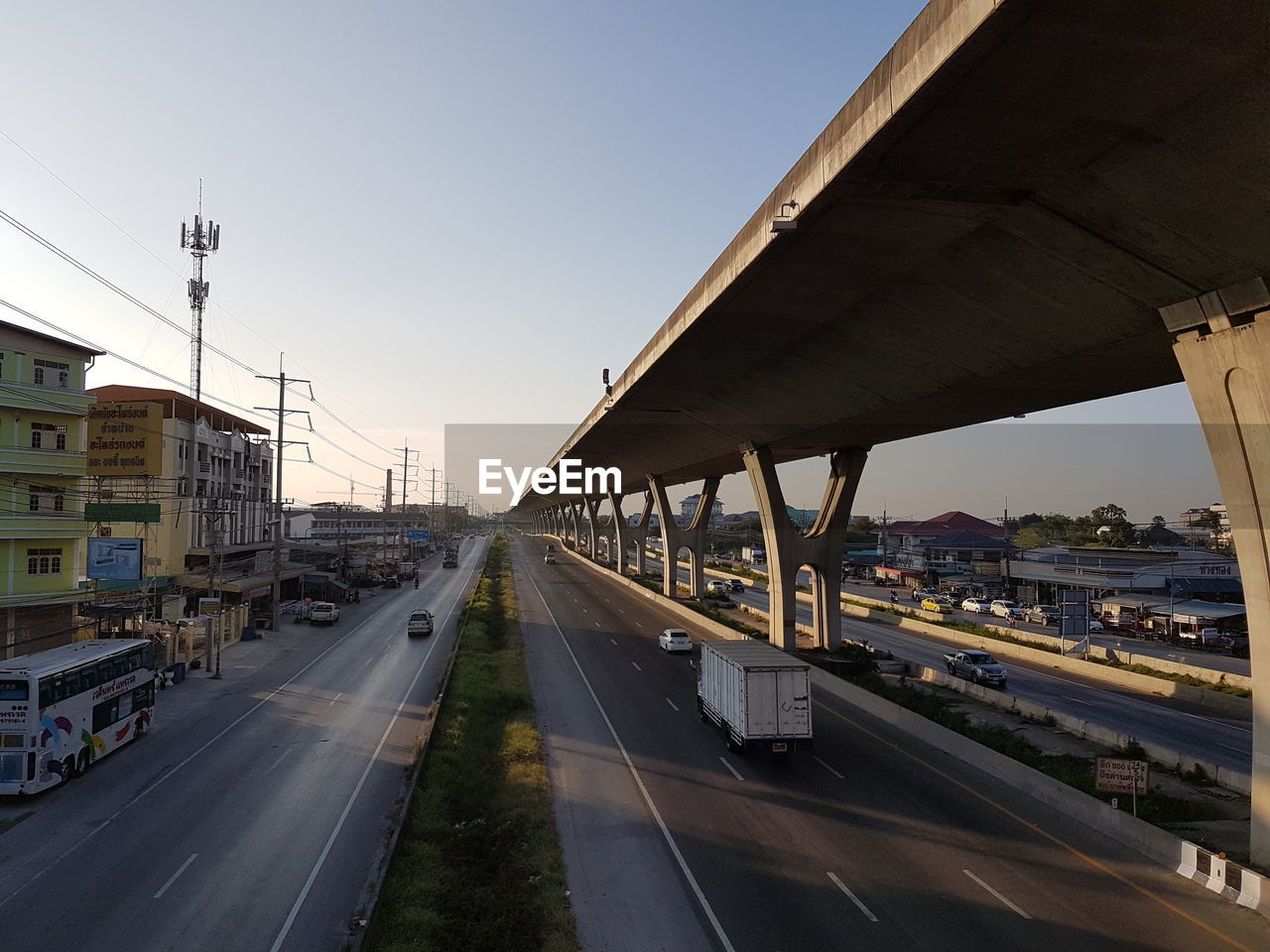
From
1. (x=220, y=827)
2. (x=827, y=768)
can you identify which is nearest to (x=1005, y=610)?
(x=827, y=768)

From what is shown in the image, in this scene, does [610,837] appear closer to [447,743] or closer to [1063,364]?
[447,743]

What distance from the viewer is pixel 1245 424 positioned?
45.4 feet

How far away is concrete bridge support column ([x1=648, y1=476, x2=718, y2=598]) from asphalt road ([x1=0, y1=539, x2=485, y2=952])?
3858cm

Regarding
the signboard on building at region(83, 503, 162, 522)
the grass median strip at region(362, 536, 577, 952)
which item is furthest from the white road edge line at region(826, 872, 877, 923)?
the signboard on building at region(83, 503, 162, 522)

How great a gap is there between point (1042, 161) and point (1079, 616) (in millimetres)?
31898

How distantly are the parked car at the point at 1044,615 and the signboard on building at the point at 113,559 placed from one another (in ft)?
179

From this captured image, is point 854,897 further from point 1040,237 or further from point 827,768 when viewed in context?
point 1040,237

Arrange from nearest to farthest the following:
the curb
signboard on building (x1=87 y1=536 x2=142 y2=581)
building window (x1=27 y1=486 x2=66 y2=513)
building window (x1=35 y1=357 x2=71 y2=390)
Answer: the curb, signboard on building (x1=87 y1=536 x2=142 y2=581), building window (x1=27 y1=486 x2=66 y2=513), building window (x1=35 y1=357 x2=71 y2=390)

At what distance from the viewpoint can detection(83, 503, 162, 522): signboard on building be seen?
3397 centimetres

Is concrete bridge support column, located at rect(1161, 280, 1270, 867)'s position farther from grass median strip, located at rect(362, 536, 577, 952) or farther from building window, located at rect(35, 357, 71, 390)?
building window, located at rect(35, 357, 71, 390)

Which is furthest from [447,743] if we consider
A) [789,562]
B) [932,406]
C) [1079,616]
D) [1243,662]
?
[1243,662]

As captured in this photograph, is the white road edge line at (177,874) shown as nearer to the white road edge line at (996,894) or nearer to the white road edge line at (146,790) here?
the white road edge line at (146,790)

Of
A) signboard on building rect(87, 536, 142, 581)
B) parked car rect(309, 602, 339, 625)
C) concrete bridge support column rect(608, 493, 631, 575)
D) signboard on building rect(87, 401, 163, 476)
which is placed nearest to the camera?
signboard on building rect(87, 536, 142, 581)

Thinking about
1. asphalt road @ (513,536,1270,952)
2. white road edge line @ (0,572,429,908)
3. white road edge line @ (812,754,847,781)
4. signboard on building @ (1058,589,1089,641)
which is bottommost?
white road edge line @ (0,572,429,908)
